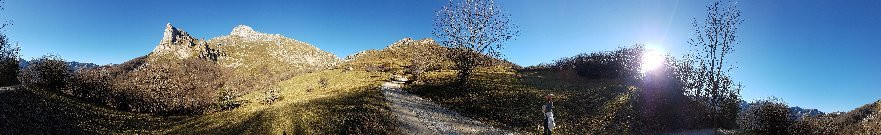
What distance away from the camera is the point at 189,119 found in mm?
23875

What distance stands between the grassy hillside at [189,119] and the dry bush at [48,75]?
2.46 metres

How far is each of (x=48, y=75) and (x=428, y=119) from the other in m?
17.6

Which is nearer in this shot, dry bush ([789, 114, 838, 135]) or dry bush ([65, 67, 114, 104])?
dry bush ([789, 114, 838, 135])

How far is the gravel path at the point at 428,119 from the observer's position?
2417cm

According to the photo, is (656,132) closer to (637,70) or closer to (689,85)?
(689,85)

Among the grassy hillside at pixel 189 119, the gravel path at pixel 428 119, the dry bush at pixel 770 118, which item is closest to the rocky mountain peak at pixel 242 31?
the gravel path at pixel 428 119

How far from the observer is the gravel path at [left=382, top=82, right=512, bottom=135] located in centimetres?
2417

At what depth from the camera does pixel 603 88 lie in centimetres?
3950

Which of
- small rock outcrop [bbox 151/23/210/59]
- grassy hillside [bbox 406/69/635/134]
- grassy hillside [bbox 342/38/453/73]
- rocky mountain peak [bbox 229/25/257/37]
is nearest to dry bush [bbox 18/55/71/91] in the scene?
grassy hillside [bbox 406/69/635/134]

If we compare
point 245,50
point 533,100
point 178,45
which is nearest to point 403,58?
point 533,100

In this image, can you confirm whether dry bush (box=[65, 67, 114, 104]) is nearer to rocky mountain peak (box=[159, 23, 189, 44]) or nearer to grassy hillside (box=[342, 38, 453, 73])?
grassy hillside (box=[342, 38, 453, 73])

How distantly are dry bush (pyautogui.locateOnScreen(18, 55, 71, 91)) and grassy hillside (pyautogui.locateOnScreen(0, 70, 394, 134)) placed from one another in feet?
8.06

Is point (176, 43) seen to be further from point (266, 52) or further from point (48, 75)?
point (48, 75)

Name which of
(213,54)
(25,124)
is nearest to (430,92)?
(25,124)
